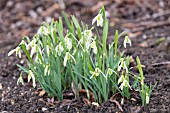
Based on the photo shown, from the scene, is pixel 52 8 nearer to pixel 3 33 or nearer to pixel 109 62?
pixel 3 33

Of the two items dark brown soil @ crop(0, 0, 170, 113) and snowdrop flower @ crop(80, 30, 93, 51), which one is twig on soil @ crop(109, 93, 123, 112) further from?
snowdrop flower @ crop(80, 30, 93, 51)

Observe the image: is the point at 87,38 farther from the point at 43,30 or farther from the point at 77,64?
the point at 43,30

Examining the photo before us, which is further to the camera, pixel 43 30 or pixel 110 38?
pixel 110 38

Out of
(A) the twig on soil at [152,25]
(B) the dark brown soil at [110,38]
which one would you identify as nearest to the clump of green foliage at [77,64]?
(B) the dark brown soil at [110,38]

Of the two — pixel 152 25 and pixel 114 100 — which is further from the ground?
pixel 152 25

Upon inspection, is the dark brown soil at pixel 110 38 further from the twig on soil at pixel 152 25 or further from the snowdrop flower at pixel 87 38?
the snowdrop flower at pixel 87 38

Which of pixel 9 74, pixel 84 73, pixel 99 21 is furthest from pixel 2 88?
pixel 99 21

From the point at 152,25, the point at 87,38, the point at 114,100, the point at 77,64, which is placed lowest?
the point at 114,100

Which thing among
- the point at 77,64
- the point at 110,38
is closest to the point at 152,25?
the point at 110,38

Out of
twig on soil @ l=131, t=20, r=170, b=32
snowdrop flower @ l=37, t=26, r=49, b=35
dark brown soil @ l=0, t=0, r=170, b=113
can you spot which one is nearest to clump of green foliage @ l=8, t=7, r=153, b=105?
snowdrop flower @ l=37, t=26, r=49, b=35
